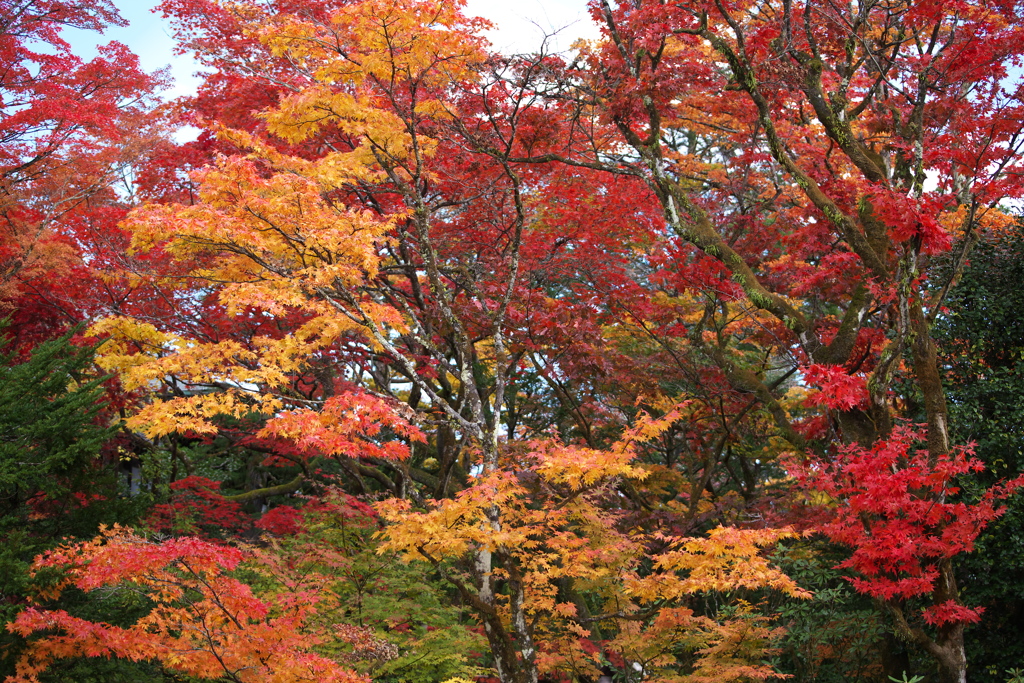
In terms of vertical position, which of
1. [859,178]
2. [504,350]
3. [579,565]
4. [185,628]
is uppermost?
[859,178]

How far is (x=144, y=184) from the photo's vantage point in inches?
523

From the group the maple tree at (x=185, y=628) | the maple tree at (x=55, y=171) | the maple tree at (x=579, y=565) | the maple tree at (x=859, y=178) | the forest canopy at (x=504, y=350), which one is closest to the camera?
the maple tree at (x=185, y=628)

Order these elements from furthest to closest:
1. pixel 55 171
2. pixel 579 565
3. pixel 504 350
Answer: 1. pixel 55 171
2. pixel 504 350
3. pixel 579 565

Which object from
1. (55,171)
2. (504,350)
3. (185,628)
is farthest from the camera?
(55,171)

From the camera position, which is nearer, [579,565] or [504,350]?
[579,565]

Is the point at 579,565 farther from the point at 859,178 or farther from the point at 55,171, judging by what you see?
the point at 55,171

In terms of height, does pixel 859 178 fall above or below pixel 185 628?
above

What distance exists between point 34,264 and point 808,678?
1179 centimetres

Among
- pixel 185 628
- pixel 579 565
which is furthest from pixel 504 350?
pixel 185 628

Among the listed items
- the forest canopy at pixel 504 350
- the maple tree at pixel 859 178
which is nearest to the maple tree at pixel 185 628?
the forest canopy at pixel 504 350

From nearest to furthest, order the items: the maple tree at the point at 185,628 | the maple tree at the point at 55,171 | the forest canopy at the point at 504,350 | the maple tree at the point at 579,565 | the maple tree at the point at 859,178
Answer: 1. the maple tree at the point at 185,628
2. the maple tree at the point at 579,565
3. the forest canopy at the point at 504,350
4. the maple tree at the point at 859,178
5. the maple tree at the point at 55,171

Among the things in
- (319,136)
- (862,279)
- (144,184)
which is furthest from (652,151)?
(144,184)

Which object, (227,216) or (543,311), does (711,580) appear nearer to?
(543,311)

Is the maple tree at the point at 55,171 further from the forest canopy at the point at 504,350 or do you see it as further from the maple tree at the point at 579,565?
the maple tree at the point at 579,565
